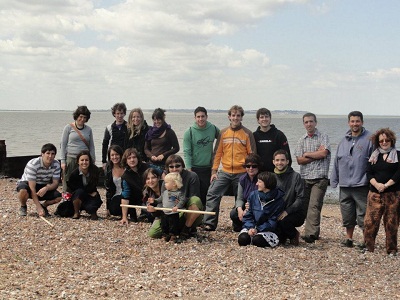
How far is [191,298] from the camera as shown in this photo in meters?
5.54

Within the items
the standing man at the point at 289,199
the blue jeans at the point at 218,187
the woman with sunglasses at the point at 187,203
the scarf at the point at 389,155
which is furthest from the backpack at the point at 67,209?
the scarf at the point at 389,155

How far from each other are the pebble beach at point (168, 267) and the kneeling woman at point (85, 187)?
0.48 m

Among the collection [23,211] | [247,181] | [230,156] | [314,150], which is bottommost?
[23,211]

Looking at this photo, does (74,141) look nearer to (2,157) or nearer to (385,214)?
(385,214)

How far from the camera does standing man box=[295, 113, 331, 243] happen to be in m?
8.22

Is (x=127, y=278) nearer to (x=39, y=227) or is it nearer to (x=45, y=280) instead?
(x=45, y=280)

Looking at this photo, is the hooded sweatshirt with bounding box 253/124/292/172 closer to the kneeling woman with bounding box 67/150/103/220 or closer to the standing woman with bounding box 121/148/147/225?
the standing woman with bounding box 121/148/147/225

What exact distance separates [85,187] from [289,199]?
342 cm

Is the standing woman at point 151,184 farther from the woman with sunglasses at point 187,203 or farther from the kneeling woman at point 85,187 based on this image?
the kneeling woman at point 85,187

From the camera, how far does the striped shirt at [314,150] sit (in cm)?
826

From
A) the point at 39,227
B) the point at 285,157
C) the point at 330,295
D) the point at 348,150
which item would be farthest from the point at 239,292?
the point at 39,227

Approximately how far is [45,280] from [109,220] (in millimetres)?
3257

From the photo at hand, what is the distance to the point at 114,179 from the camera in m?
9.22

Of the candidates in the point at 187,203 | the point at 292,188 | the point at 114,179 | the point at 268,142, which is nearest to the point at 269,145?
the point at 268,142
